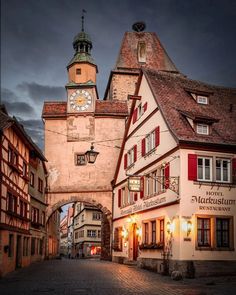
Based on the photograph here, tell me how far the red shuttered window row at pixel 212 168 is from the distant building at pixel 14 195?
31.3 ft

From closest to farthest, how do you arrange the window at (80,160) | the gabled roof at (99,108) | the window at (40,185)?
the window at (40,185) < the window at (80,160) < the gabled roof at (99,108)

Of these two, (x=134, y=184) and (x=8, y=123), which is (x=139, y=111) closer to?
(x=134, y=184)

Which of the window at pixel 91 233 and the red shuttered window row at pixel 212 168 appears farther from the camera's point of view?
the window at pixel 91 233

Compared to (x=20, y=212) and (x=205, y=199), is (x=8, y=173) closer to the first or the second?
(x=20, y=212)

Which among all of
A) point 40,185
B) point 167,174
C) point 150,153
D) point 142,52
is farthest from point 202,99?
point 142,52

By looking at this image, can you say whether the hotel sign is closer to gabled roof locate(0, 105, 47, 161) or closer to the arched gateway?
gabled roof locate(0, 105, 47, 161)

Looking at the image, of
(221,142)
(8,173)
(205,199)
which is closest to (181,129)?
(221,142)

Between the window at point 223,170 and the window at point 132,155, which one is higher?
the window at point 132,155

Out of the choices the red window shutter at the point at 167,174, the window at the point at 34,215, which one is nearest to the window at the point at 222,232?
the red window shutter at the point at 167,174

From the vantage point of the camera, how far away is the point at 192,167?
76.4ft

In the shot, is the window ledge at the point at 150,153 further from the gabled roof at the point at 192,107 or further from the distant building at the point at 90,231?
the distant building at the point at 90,231

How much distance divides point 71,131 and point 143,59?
618 inches

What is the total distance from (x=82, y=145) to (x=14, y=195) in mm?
15489

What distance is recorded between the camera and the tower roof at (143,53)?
52.0 metres
